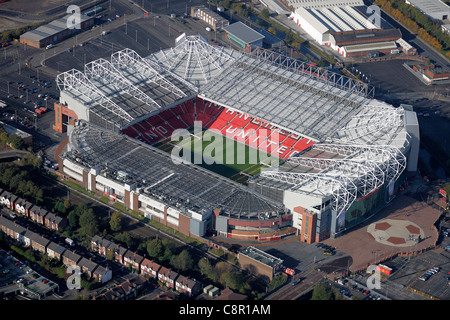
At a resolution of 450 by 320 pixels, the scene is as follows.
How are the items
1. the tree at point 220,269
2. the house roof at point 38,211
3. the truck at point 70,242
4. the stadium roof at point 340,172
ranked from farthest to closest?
the house roof at point 38,211 → the stadium roof at point 340,172 → the truck at point 70,242 → the tree at point 220,269

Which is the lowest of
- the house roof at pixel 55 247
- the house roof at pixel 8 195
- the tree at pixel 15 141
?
the house roof at pixel 55 247

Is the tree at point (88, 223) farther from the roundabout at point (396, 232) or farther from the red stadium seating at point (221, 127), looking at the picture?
the roundabout at point (396, 232)

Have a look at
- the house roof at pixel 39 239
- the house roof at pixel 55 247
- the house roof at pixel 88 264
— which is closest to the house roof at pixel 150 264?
the house roof at pixel 88 264

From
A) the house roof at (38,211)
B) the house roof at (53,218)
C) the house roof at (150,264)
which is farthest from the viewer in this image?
the house roof at (38,211)

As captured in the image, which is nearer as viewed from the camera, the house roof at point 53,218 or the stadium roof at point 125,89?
the house roof at point 53,218

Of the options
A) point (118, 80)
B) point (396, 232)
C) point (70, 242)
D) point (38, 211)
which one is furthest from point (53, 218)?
point (396, 232)

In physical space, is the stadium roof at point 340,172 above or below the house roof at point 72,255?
above
